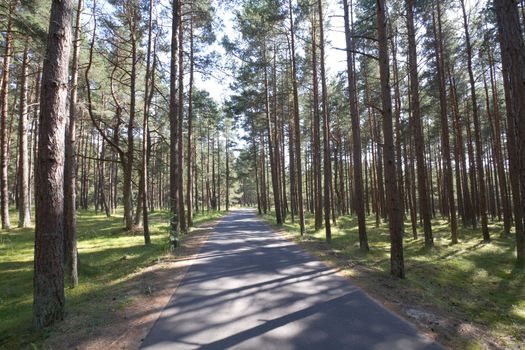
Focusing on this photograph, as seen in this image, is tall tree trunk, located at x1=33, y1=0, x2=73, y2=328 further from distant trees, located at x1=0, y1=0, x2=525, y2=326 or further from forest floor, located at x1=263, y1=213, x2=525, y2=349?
forest floor, located at x1=263, y1=213, x2=525, y2=349

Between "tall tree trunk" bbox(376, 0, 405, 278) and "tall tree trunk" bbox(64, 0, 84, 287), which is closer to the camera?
"tall tree trunk" bbox(64, 0, 84, 287)

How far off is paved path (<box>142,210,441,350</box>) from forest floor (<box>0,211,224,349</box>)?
17.2 inches

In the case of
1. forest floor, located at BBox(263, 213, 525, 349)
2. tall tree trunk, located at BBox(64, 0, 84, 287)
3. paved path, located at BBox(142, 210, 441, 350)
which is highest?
tall tree trunk, located at BBox(64, 0, 84, 287)

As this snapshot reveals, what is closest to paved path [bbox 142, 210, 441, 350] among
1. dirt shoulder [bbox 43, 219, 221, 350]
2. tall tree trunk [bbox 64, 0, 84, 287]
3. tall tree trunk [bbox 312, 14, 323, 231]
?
dirt shoulder [bbox 43, 219, 221, 350]

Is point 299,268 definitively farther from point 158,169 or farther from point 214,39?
point 158,169

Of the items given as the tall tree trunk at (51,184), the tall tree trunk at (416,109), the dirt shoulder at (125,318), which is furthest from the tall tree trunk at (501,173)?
the tall tree trunk at (51,184)

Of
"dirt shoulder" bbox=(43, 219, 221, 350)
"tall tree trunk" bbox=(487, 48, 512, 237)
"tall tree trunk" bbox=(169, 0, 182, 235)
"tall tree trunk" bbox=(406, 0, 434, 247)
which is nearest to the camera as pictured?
"dirt shoulder" bbox=(43, 219, 221, 350)

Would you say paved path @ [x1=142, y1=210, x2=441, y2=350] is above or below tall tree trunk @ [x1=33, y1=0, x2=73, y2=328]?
below

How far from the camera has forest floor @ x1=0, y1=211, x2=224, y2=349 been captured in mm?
4125

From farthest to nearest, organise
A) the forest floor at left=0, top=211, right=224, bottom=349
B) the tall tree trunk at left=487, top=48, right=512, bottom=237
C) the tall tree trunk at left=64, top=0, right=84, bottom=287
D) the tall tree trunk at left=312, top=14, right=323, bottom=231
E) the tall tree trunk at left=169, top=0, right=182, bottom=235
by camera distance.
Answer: the tall tree trunk at left=487, top=48, right=512, bottom=237 → the tall tree trunk at left=312, top=14, right=323, bottom=231 → the tall tree trunk at left=169, top=0, right=182, bottom=235 → the tall tree trunk at left=64, top=0, right=84, bottom=287 → the forest floor at left=0, top=211, right=224, bottom=349

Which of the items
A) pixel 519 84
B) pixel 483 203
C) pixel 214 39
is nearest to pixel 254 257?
pixel 519 84

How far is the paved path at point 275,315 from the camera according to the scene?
12.6ft

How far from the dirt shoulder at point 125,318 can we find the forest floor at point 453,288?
4021 millimetres

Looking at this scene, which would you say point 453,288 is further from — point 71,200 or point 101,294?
point 71,200
